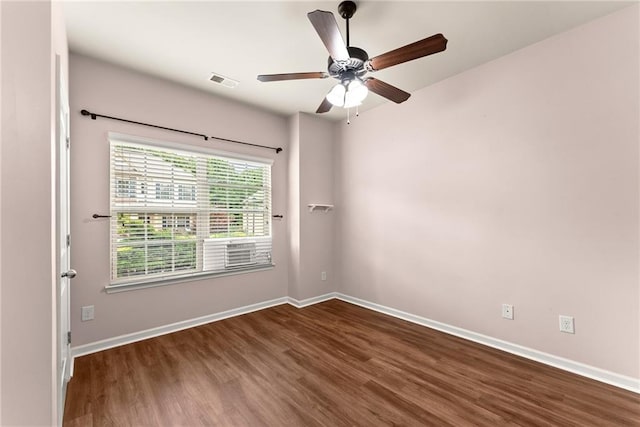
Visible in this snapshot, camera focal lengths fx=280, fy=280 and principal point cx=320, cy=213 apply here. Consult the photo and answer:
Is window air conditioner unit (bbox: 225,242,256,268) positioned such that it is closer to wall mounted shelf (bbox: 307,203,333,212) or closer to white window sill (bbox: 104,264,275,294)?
white window sill (bbox: 104,264,275,294)

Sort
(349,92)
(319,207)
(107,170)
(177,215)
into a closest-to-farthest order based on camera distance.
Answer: (349,92) < (107,170) < (177,215) < (319,207)

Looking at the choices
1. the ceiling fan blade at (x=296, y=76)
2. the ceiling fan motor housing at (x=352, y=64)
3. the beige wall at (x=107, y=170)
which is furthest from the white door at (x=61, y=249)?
the ceiling fan motor housing at (x=352, y=64)

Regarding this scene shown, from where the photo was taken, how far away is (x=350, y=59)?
191 centimetres

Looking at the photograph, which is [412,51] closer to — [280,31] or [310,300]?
[280,31]

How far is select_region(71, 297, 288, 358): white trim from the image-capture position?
254cm

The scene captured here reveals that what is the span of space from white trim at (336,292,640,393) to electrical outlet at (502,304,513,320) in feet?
0.77

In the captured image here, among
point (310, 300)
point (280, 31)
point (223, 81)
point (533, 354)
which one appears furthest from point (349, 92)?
point (310, 300)

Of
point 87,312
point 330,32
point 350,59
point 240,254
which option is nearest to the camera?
point 330,32

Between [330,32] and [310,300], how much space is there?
3270 millimetres

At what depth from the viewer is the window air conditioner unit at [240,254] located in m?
3.53

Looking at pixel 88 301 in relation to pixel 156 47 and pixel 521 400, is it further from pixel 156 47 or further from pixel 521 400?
pixel 521 400

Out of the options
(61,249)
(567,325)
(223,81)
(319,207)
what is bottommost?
(567,325)

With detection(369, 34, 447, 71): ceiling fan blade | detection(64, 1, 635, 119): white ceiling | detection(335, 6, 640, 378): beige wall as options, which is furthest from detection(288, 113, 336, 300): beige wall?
detection(369, 34, 447, 71): ceiling fan blade

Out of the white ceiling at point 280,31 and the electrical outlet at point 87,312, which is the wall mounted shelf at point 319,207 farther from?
the electrical outlet at point 87,312
